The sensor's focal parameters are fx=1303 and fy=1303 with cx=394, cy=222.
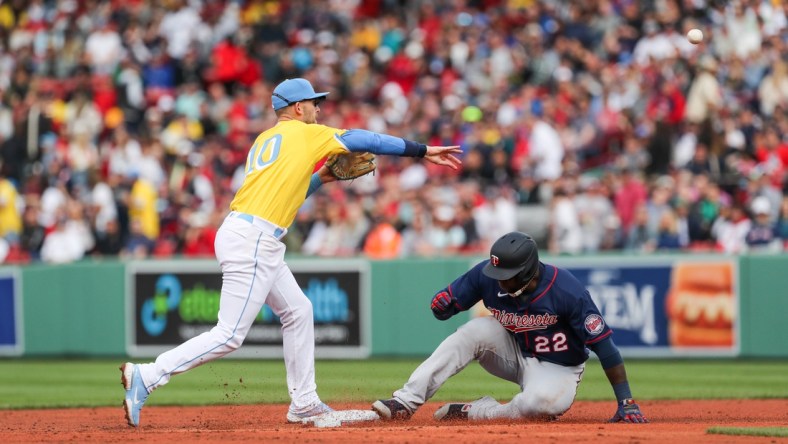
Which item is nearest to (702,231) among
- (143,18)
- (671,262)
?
(671,262)

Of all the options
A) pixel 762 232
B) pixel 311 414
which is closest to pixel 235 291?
pixel 311 414

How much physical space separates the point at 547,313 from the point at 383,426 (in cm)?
122

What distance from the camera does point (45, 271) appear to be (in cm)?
1683

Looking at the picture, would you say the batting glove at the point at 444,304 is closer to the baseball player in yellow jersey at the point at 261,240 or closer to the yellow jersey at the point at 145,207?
the baseball player in yellow jersey at the point at 261,240

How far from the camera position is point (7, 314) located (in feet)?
55.3

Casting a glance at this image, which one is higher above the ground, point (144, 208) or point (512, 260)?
point (144, 208)

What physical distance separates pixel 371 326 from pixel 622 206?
11.6ft

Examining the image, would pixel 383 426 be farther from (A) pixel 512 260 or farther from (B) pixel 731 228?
(B) pixel 731 228

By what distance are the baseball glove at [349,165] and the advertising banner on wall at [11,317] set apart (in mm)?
9459

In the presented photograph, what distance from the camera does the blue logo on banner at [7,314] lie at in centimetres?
1683

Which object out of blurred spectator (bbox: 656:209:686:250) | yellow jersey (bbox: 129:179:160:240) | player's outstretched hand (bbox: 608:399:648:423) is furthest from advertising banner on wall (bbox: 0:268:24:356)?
player's outstretched hand (bbox: 608:399:648:423)

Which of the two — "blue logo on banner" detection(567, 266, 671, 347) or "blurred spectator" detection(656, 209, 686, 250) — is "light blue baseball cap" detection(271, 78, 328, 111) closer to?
"blue logo on banner" detection(567, 266, 671, 347)

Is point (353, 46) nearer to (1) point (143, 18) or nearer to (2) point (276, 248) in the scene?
(1) point (143, 18)

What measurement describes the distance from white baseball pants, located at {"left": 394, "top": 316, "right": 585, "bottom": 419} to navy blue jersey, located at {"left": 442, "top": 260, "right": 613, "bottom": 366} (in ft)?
0.27
